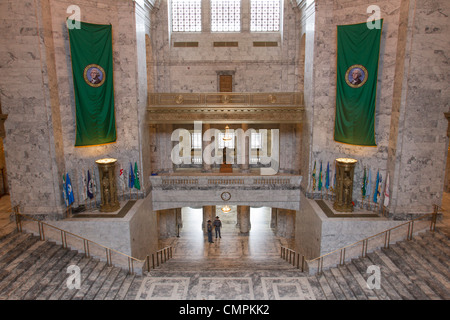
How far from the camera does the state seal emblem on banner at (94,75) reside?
12.7m

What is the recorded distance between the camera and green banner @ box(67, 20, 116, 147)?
12352 millimetres

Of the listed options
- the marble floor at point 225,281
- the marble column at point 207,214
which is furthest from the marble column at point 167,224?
the marble floor at point 225,281

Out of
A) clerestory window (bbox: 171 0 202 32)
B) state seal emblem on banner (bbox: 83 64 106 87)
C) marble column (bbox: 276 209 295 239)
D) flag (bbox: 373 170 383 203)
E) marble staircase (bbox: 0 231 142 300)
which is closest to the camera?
marble staircase (bbox: 0 231 142 300)

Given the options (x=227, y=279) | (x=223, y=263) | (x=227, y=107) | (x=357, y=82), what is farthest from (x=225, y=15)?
(x=227, y=279)

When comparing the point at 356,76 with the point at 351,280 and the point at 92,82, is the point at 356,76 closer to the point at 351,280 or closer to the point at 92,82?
the point at 351,280

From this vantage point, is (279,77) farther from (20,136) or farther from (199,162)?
(20,136)

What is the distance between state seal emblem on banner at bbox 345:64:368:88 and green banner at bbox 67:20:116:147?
9.83 metres

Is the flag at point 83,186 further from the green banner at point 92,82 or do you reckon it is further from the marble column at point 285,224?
the marble column at point 285,224

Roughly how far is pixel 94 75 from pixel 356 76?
1055cm

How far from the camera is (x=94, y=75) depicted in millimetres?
12836

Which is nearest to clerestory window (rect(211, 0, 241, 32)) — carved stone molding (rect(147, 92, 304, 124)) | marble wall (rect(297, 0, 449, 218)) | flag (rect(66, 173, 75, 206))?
carved stone molding (rect(147, 92, 304, 124))

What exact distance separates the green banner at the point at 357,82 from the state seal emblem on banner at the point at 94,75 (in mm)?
9758

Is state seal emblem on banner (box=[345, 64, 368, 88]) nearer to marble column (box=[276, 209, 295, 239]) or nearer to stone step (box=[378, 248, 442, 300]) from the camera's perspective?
stone step (box=[378, 248, 442, 300])

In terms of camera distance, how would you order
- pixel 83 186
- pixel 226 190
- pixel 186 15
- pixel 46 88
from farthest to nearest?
pixel 186 15, pixel 226 190, pixel 83 186, pixel 46 88
